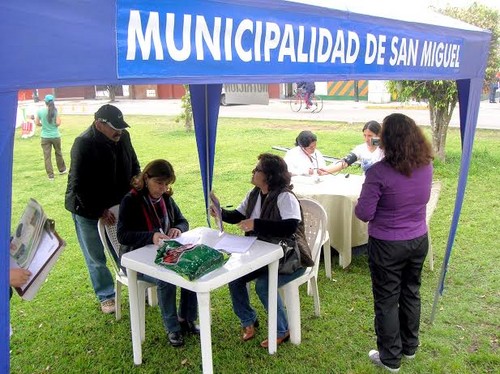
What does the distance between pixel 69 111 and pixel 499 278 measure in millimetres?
21974

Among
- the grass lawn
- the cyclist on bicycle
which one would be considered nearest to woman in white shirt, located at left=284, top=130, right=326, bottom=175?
the grass lawn

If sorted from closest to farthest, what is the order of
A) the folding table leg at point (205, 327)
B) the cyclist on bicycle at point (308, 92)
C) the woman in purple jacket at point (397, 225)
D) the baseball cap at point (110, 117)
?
1. the folding table leg at point (205, 327)
2. the woman in purple jacket at point (397, 225)
3. the baseball cap at point (110, 117)
4. the cyclist on bicycle at point (308, 92)

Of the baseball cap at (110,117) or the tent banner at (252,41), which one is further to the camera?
the baseball cap at (110,117)

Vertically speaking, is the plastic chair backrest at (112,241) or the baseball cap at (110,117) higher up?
the baseball cap at (110,117)

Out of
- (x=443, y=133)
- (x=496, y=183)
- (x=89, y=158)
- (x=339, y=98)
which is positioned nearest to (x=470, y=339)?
(x=89, y=158)

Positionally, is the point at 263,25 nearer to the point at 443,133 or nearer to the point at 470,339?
the point at 470,339

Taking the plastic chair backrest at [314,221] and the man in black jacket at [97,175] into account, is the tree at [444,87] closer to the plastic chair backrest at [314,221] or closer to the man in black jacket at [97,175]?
the plastic chair backrest at [314,221]

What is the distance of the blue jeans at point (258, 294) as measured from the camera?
10.1 feet

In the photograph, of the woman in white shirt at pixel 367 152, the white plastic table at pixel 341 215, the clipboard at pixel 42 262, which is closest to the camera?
the clipboard at pixel 42 262

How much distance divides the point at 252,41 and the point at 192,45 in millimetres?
312

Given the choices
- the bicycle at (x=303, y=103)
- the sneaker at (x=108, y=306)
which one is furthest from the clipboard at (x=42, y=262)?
the bicycle at (x=303, y=103)

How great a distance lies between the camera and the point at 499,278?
13.6 ft

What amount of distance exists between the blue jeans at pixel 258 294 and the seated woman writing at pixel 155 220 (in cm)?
35

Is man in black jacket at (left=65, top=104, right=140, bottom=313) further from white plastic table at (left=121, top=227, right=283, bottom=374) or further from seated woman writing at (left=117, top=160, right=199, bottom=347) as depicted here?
white plastic table at (left=121, top=227, right=283, bottom=374)
